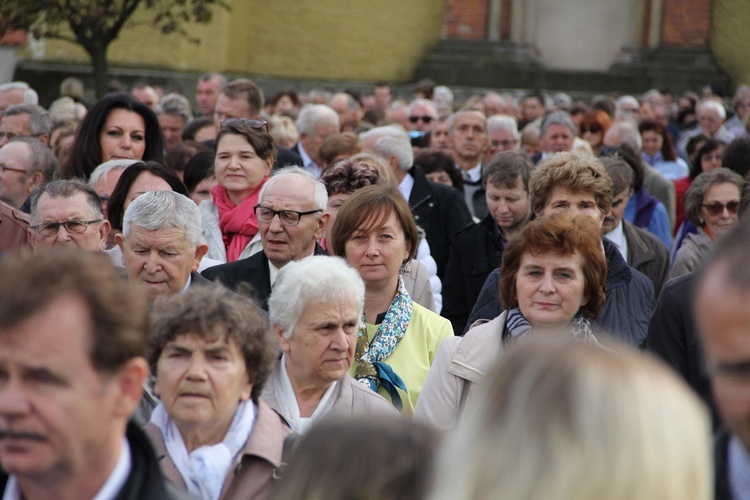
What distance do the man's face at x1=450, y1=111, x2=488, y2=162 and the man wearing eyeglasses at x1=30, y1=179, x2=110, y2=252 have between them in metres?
5.22

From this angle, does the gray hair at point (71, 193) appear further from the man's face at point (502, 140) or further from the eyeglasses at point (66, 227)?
the man's face at point (502, 140)

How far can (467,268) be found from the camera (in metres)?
7.31

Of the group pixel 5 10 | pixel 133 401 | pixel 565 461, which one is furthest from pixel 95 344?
pixel 5 10

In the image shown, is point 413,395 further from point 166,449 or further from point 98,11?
point 98,11

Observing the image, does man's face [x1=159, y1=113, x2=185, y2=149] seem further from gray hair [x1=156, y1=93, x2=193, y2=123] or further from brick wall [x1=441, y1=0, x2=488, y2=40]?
brick wall [x1=441, y1=0, x2=488, y2=40]

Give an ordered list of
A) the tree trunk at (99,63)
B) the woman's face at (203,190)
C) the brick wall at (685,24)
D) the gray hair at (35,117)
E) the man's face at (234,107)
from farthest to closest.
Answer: the brick wall at (685,24) → the tree trunk at (99,63) → the man's face at (234,107) → the gray hair at (35,117) → the woman's face at (203,190)

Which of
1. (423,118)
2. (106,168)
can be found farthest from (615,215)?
(423,118)

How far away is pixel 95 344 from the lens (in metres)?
2.52

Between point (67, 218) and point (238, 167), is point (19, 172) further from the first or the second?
point (67, 218)

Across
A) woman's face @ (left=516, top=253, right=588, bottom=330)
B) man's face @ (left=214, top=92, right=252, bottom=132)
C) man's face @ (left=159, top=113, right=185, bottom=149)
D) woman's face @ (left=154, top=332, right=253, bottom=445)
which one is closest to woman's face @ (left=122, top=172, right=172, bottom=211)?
woman's face @ (left=516, top=253, right=588, bottom=330)

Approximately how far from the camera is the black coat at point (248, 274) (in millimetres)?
5680

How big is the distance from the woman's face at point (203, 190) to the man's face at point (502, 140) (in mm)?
3796

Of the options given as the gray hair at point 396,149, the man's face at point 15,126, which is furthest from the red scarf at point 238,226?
the man's face at point 15,126

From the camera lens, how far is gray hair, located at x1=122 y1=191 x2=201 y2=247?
519cm
